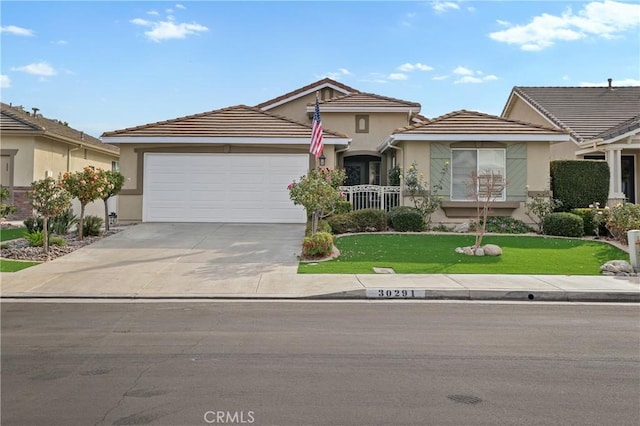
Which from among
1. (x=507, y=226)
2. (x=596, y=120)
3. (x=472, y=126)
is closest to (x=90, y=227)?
(x=472, y=126)

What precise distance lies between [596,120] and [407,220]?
13696 millimetres

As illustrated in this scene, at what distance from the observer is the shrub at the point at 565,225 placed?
15727mm

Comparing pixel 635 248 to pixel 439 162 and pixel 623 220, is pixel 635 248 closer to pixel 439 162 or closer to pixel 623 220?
pixel 623 220

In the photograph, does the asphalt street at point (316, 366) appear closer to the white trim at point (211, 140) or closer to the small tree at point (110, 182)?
the small tree at point (110, 182)

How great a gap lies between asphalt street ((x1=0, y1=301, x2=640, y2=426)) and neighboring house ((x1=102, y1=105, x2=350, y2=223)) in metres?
9.83

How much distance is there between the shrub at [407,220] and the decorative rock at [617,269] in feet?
19.6

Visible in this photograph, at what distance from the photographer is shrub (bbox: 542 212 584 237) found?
15.7 metres

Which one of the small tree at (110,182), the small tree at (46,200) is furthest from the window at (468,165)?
the small tree at (46,200)

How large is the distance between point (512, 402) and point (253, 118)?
54.0ft

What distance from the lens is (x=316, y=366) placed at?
531cm

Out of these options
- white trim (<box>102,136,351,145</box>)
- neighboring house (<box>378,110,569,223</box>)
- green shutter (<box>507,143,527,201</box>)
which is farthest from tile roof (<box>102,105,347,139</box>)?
green shutter (<box>507,143,527,201</box>)

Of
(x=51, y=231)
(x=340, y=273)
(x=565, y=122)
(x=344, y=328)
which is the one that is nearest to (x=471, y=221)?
(x=340, y=273)

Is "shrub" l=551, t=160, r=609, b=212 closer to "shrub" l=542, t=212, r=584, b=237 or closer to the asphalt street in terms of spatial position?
"shrub" l=542, t=212, r=584, b=237

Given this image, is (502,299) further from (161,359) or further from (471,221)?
(471,221)
